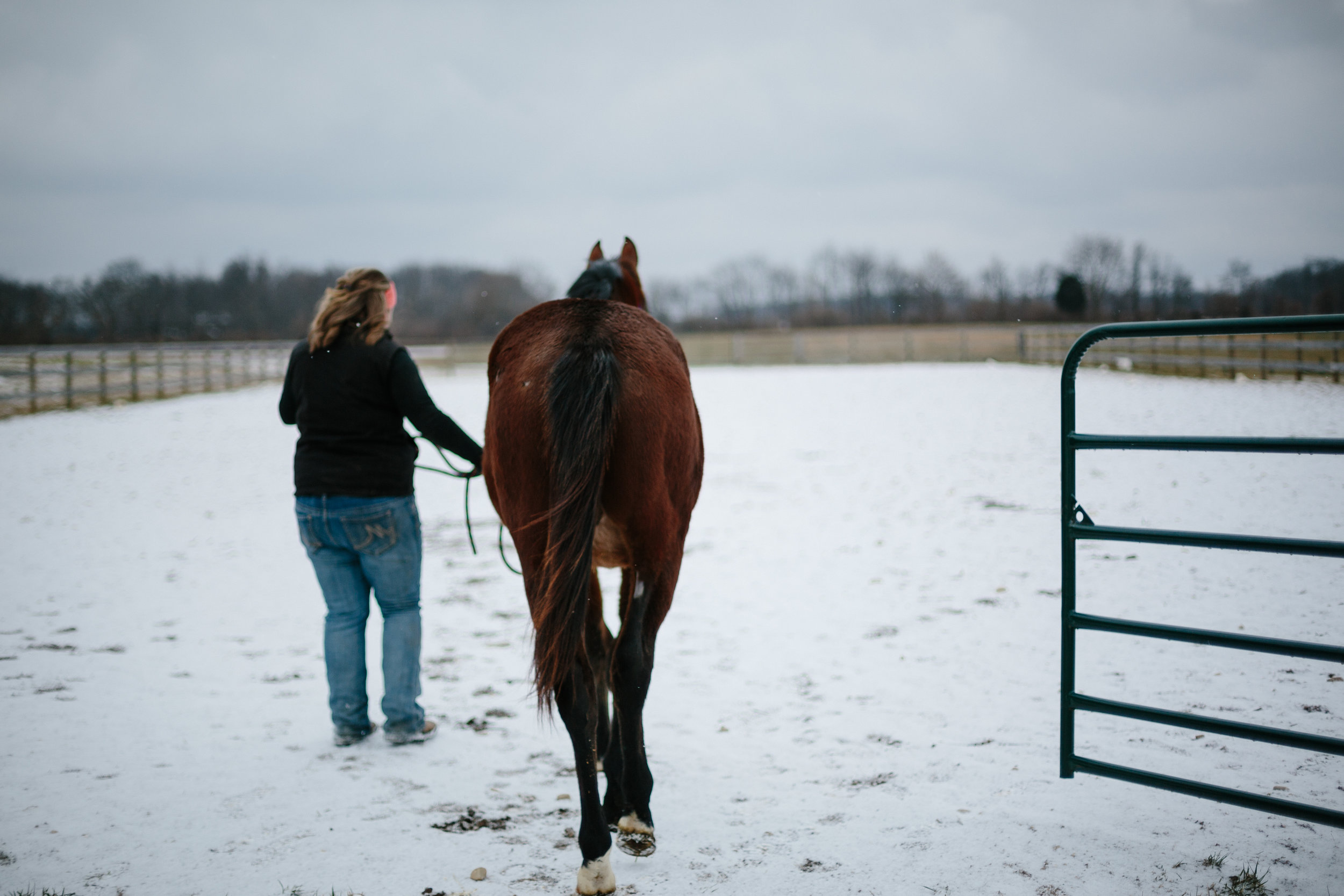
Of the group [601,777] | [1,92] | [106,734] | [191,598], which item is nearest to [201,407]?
[1,92]

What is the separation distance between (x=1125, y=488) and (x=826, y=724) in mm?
5620

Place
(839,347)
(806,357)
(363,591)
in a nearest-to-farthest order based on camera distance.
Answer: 1. (363,591)
2. (806,357)
3. (839,347)

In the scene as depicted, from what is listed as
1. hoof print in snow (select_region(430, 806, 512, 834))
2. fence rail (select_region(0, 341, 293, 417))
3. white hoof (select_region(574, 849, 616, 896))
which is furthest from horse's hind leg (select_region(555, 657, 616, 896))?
fence rail (select_region(0, 341, 293, 417))

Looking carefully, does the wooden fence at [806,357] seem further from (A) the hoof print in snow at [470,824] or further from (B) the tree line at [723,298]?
(A) the hoof print in snow at [470,824]

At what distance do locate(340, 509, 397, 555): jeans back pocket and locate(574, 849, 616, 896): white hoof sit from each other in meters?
1.57

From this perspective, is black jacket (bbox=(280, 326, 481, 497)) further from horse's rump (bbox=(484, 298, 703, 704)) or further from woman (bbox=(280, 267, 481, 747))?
horse's rump (bbox=(484, 298, 703, 704))

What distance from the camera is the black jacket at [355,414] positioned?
119 inches

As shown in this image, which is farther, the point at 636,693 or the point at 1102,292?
the point at 1102,292

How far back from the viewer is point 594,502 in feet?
6.93

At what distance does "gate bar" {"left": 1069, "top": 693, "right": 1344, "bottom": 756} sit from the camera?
2.03m

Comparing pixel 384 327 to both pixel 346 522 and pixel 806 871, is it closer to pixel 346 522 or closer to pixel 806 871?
pixel 346 522

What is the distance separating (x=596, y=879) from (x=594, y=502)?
1109mm

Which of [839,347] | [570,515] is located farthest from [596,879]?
[839,347]

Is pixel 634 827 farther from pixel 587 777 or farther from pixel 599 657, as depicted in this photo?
pixel 599 657
